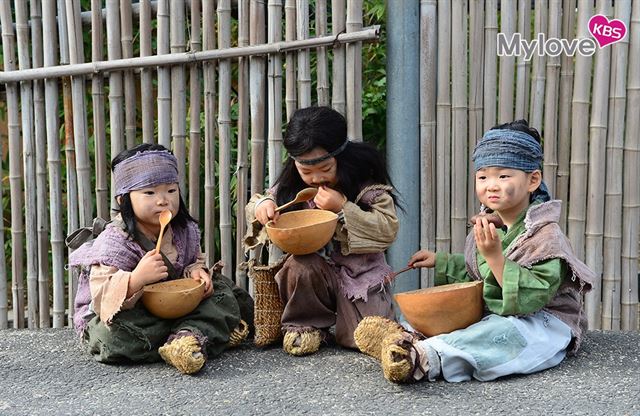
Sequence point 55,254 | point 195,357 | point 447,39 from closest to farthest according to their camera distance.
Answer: point 195,357, point 447,39, point 55,254

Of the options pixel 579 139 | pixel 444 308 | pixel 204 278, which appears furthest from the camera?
pixel 579 139

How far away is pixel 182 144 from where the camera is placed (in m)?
3.78

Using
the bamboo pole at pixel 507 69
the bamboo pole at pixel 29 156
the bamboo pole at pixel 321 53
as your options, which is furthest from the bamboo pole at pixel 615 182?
the bamboo pole at pixel 29 156

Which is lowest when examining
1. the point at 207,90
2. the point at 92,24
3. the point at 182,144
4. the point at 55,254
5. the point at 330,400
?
the point at 330,400

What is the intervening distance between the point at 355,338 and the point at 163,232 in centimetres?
82

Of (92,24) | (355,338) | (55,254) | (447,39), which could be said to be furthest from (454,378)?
(92,24)

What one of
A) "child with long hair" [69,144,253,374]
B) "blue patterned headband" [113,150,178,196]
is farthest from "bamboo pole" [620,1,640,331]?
"blue patterned headband" [113,150,178,196]

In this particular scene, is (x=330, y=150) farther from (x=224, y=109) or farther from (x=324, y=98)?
(x=224, y=109)

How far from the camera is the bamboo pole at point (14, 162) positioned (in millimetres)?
3834

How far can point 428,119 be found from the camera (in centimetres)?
364

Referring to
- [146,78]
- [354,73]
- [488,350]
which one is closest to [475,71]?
[354,73]

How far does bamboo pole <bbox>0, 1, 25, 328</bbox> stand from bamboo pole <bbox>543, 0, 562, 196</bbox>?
2377 millimetres

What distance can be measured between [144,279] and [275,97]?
110cm

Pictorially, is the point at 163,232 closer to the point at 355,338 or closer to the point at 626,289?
the point at 355,338
